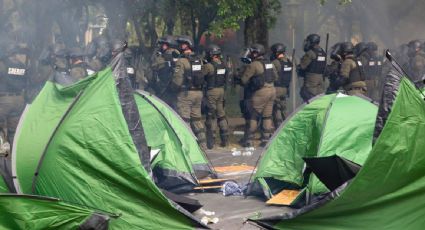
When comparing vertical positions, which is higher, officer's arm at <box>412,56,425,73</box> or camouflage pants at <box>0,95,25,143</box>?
officer's arm at <box>412,56,425,73</box>

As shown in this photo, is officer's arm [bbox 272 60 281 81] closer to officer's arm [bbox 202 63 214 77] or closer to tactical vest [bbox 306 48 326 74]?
tactical vest [bbox 306 48 326 74]

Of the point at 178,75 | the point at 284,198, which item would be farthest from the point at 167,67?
the point at 284,198

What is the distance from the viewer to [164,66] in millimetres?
14562

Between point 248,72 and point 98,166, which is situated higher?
point 248,72

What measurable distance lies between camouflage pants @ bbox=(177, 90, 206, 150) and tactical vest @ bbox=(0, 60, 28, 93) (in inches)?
108

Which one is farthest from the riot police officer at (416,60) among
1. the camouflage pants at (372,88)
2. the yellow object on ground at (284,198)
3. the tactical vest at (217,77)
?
the yellow object on ground at (284,198)

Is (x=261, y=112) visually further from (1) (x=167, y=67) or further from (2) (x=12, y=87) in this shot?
(2) (x=12, y=87)

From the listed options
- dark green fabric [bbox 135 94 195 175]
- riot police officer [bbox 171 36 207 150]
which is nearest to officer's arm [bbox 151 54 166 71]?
riot police officer [bbox 171 36 207 150]

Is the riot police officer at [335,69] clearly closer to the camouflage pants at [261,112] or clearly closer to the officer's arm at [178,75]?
the camouflage pants at [261,112]

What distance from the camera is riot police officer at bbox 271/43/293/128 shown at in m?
15.7

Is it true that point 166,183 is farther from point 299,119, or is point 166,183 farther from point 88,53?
point 88,53

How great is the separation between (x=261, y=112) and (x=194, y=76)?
1585mm

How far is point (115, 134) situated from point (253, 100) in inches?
307

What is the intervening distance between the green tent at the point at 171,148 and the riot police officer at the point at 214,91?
3.60 meters
